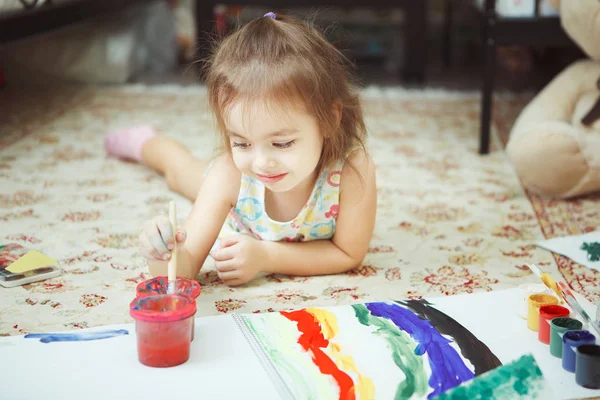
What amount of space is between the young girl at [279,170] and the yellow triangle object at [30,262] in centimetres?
23

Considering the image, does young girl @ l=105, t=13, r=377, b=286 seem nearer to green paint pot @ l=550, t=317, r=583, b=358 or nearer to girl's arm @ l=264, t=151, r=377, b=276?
girl's arm @ l=264, t=151, r=377, b=276

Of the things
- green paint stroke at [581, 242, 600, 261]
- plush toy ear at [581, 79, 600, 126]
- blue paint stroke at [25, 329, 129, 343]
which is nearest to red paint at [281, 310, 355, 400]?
blue paint stroke at [25, 329, 129, 343]

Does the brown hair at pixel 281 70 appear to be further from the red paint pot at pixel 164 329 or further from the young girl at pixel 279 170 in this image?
the red paint pot at pixel 164 329

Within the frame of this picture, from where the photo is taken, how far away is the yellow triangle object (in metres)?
1.15

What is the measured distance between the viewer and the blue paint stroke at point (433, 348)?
2.73 ft

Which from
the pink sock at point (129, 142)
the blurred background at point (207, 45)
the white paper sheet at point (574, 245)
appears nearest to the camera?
the white paper sheet at point (574, 245)

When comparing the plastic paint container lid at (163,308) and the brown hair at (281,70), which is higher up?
the brown hair at (281,70)

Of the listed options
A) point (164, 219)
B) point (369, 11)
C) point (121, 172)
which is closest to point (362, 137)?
point (164, 219)

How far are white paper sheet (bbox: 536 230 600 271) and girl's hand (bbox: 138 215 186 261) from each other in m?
0.67

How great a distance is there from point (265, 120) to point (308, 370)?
331 mm

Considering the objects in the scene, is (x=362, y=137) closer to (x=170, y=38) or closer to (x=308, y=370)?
(x=308, y=370)

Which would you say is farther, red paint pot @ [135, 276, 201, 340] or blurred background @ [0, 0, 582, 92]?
blurred background @ [0, 0, 582, 92]

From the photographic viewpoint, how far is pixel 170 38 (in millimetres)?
3252

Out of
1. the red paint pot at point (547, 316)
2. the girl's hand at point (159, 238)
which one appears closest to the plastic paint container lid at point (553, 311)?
the red paint pot at point (547, 316)
